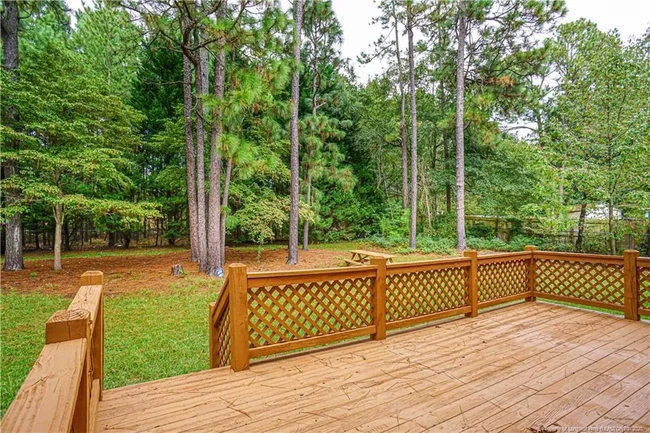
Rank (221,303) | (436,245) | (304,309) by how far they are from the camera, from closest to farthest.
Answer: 1. (221,303)
2. (304,309)
3. (436,245)

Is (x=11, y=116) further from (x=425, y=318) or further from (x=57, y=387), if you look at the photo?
Result: (x=425, y=318)

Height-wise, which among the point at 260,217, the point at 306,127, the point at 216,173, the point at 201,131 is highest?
the point at 306,127

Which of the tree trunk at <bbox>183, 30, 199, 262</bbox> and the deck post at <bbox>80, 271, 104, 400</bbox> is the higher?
the tree trunk at <bbox>183, 30, 199, 262</bbox>

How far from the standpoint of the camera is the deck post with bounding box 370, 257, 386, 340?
351cm

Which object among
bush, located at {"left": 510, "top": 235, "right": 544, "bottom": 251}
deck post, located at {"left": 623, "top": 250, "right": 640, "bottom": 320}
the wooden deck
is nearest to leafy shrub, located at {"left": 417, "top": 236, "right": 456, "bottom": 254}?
bush, located at {"left": 510, "top": 235, "right": 544, "bottom": 251}

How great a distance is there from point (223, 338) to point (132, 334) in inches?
89.5

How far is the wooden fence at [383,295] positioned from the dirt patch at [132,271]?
171 inches

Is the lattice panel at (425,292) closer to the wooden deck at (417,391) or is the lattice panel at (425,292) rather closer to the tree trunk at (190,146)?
the wooden deck at (417,391)

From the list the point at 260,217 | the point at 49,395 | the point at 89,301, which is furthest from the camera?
the point at 260,217

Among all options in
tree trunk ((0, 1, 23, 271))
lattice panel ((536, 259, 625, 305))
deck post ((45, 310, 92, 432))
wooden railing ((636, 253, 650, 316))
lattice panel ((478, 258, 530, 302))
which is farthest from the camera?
tree trunk ((0, 1, 23, 271))

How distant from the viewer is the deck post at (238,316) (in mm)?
2725

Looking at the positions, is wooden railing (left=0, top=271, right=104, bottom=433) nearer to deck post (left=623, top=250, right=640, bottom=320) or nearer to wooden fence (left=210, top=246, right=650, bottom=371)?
wooden fence (left=210, top=246, right=650, bottom=371)

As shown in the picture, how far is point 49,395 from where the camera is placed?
34.3 inches

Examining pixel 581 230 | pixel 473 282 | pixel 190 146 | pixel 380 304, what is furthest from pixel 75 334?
pixel 581 230
